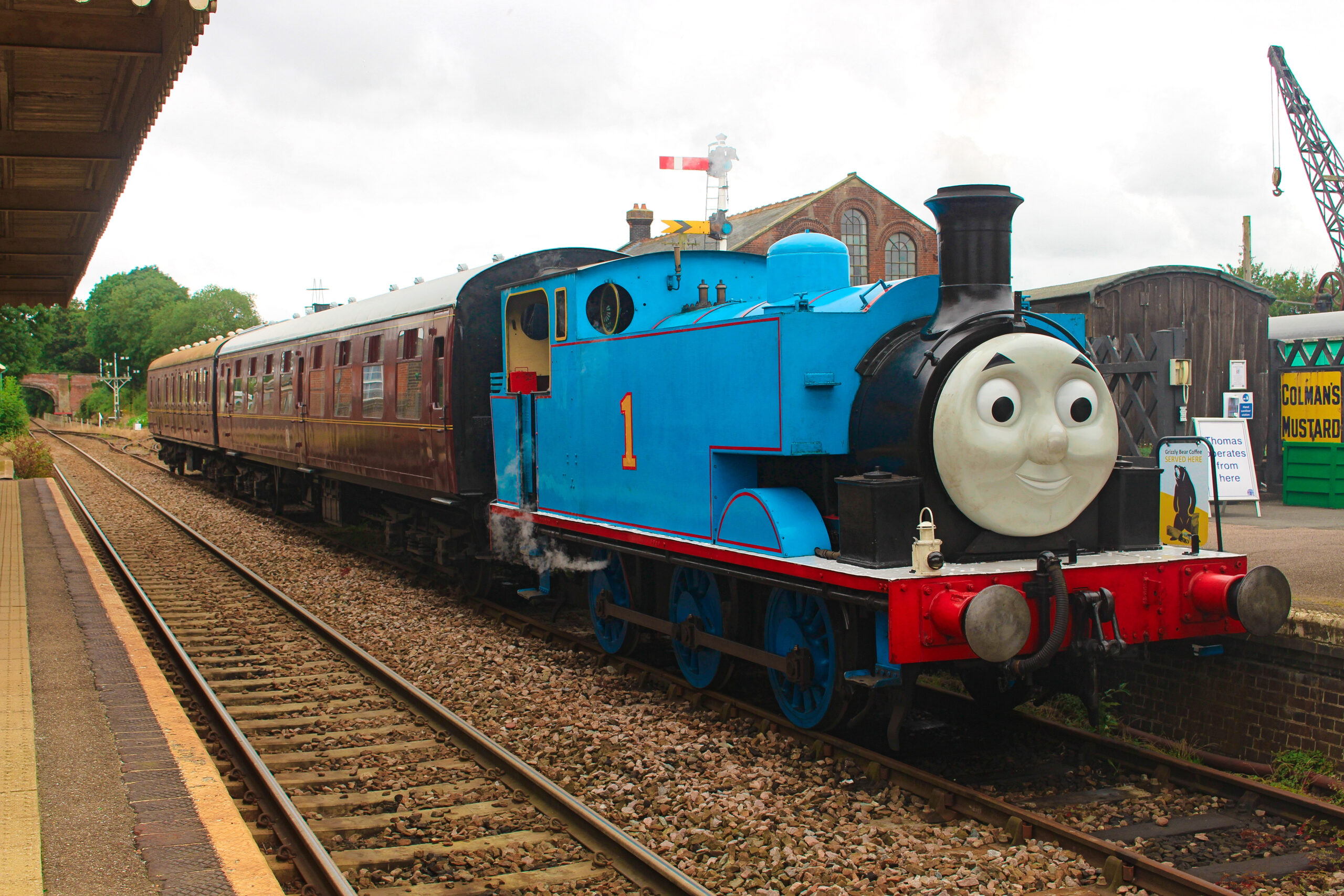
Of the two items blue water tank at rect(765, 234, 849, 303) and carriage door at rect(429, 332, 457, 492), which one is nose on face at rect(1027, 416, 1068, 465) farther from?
carriage door at rect(429, 332, 457, 492)

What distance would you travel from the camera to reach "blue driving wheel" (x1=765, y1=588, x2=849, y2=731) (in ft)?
18.6

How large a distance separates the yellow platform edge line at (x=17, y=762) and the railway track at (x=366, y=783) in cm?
92

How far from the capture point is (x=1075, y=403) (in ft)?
17.4

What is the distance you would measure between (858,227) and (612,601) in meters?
26.0

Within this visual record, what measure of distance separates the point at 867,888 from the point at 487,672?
13.9ft

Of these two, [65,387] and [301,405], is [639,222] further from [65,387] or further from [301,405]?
[65,387]

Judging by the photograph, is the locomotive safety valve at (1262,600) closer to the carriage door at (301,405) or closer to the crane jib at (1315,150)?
the carriage door at (301,405)

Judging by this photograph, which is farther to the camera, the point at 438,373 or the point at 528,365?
the point at 438,373

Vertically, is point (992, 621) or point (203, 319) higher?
point (203, 319)

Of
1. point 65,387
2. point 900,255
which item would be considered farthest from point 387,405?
point 65,387

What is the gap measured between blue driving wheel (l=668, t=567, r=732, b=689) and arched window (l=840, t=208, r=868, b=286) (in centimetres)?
2558

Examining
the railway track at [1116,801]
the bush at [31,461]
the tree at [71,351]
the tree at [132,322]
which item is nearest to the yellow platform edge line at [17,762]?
the railway track at [1116,801]

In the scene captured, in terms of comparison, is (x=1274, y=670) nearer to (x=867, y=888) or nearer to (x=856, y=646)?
(x=856, y=646)

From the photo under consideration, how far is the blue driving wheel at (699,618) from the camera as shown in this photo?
6.72m
